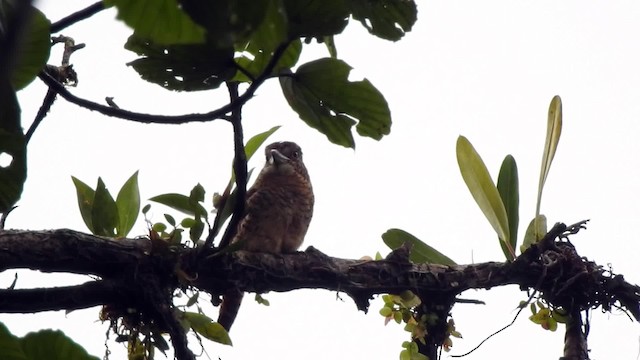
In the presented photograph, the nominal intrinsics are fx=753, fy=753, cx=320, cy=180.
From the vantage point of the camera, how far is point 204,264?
89.6 inches

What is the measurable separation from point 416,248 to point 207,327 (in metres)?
0.84

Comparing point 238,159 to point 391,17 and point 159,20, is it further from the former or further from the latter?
point 159,20

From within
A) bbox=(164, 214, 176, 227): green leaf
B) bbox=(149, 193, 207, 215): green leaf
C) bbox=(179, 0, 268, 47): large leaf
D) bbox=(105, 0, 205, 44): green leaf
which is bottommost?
bbox=(179, 0, 268, 47): large leaf

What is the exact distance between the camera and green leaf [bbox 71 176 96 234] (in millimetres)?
2650

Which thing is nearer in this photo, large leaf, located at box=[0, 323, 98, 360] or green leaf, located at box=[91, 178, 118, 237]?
large leaf, located at box=[0, 323, 98, 360]

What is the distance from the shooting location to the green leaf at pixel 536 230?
9.30 feet

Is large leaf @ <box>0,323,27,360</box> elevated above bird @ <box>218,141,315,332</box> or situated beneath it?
situated beneath

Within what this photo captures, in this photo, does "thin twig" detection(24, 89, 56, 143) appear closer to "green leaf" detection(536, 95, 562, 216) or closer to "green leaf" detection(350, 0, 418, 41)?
"green leaf" detection(350, 0, 418, 41)

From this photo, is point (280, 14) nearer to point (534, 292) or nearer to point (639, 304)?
point (534, 292)

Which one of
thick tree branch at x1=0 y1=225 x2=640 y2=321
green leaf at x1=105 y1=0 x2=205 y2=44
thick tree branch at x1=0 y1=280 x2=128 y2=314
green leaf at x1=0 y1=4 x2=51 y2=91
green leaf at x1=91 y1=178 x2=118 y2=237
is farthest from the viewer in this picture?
green leaf at x1=91 y1=178 x2=118 y2=237

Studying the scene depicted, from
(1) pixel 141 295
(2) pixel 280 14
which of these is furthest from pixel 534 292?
(2) pixel 280 14

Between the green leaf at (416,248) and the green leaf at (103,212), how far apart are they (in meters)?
0.98

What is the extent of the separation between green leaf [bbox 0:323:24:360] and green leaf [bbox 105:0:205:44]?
1.72 ft

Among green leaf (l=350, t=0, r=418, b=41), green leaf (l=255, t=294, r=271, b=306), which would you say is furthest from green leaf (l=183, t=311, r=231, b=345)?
green leaf (l=350, t=0, r=418, b=41)
